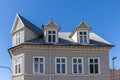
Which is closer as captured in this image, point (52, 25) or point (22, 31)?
point (22, 31)

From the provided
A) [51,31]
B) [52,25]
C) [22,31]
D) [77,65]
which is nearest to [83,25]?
[52,25]

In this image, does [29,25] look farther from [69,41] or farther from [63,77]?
[63,77]

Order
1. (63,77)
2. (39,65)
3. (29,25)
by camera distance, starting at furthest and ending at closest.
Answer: (29,25) → (63,77) → (39,65)

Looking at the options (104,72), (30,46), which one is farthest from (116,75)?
(30,46)

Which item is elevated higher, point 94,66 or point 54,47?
point 54,47

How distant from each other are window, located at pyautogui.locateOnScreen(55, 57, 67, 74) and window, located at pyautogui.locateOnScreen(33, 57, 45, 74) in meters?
1.79

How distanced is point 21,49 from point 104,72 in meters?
11.0

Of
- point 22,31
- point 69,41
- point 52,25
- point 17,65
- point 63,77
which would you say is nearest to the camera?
point 63,77

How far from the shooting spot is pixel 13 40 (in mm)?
40562

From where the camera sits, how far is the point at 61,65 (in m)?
38.4

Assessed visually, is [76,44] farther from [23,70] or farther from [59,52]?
[23,70]

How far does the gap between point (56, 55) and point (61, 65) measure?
4.67ft

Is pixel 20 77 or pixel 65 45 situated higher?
pixel 65 45

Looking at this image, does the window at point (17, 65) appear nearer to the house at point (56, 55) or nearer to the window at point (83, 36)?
the house at point (56, 55)
